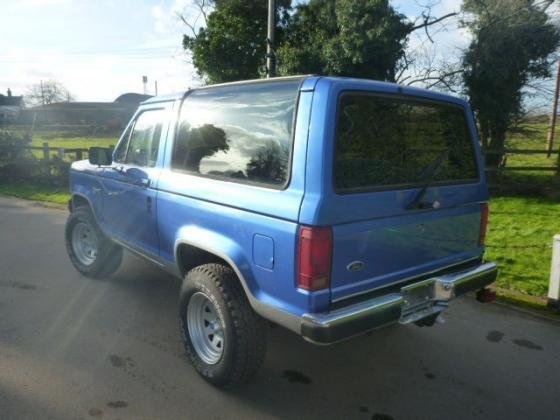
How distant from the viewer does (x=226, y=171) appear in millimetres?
3074

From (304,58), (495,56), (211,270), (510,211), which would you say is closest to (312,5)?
(304,58)

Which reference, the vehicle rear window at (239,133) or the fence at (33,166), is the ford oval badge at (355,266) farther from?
the fence at (33,166)

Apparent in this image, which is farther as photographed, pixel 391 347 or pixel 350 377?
pixel 391 347

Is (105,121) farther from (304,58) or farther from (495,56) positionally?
(495,56)

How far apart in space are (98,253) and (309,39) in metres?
10.4

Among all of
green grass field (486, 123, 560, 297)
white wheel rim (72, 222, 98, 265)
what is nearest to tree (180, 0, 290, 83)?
green grass field (486, 123, 560, 297)

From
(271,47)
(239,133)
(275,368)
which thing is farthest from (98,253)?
(271,47)

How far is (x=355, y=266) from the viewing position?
8.64 ft

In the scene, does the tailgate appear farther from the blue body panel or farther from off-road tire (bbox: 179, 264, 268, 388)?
off-road tire (bbox: 179, 264, 268, 388)

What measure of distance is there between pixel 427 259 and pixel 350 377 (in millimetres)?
1016

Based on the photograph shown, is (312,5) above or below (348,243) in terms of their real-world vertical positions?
above

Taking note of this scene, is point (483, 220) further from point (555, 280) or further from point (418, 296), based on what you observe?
point (555, 280)

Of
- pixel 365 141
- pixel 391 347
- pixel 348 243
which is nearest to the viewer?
pixel 348 243

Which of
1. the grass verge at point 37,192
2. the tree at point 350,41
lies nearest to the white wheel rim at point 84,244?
the grass verge at point 37,192
